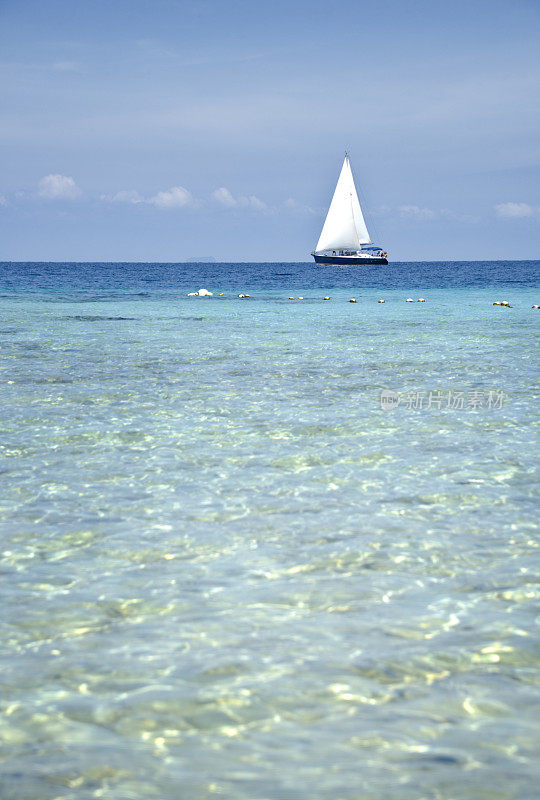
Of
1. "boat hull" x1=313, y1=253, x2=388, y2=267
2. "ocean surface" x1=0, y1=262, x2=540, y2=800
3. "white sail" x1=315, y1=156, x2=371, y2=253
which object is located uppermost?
"white sail" x1=315, y1=156, x2=371, y2=253

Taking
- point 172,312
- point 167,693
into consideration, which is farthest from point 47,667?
point 172,312

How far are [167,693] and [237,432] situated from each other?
7.28 m

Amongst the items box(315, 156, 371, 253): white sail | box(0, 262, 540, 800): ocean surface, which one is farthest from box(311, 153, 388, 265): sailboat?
box(0, 262, 540, 800): ocean surface

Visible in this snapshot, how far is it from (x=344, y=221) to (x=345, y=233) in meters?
2.41

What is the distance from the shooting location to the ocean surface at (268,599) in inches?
163

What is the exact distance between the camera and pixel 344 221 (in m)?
104

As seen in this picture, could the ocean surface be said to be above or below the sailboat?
below

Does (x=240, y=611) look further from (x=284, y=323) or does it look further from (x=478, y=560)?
(x=284, y=323)

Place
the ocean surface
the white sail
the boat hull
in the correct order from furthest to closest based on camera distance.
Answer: the boat hull, the white sail, the ocean surface

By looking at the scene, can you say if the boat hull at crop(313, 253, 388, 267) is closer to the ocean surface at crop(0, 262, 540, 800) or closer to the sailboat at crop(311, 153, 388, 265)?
the sailboat at crop(311, 153, 388, 265)

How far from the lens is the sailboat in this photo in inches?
3986

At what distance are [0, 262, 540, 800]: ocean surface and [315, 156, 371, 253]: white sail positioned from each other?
A: 90.9m

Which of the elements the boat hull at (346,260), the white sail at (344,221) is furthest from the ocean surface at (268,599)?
A: the boat hull at (346,260)

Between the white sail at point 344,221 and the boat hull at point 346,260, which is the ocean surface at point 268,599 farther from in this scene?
the boat hull at point 346,260
